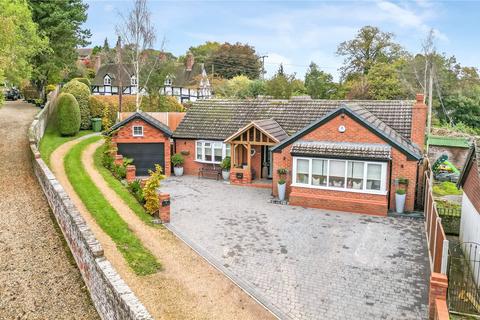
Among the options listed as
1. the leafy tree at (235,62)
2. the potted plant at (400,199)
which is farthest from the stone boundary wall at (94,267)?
the leafy tree at (235,62)

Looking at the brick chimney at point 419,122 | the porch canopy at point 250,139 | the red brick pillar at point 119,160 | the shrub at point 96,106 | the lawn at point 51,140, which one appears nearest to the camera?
the brick chimney at point 419,122

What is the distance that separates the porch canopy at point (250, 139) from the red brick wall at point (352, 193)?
290 cm

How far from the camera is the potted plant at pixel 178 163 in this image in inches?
1067

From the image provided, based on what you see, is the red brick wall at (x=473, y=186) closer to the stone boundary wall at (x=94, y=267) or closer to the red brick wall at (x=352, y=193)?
the red brick wall at (x=352, y=193)

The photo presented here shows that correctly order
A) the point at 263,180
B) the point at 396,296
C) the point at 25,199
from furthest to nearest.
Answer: the point at 263,180, the point at 25,199, the point at 396,296

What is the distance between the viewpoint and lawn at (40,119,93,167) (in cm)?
2541

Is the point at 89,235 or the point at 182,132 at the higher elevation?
the point at 182,132

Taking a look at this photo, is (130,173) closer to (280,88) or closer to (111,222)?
(111,222)

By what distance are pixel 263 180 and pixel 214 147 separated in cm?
410

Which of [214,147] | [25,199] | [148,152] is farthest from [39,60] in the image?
[25,199]

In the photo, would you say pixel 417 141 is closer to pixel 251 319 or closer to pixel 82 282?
pixel 251 319

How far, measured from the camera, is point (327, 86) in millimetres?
55812

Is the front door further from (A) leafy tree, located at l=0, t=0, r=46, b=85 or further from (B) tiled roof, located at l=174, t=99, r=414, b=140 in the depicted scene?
(A) leafy tree, located at l=0, t=0, r=46, b=85

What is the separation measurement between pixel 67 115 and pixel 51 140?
2.81 m
